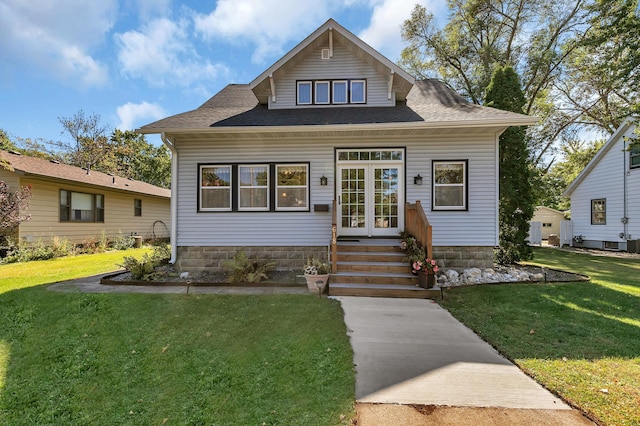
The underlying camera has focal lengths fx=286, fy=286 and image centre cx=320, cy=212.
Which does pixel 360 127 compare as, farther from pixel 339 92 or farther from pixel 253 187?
pixel 253 187

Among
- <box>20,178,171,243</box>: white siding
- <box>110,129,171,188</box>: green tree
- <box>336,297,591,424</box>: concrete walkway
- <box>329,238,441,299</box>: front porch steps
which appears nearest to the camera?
<box>336,297,591,424</box>: concrete walkway

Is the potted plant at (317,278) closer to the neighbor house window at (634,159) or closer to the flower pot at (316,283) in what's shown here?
the flower pot at (316,283)

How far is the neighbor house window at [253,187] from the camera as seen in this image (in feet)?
25.3

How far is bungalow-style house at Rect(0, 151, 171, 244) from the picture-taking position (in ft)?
33.4

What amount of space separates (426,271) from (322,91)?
19.3 ft

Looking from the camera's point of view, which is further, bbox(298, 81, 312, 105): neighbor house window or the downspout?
bbox(298, 81, 312, 105): neighbor house window

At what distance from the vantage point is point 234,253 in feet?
24.9

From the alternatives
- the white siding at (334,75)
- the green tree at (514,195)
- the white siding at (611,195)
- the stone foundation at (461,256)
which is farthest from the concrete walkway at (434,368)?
the white siding at (611,195)

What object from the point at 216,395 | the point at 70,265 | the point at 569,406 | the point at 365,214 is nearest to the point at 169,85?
the point at 70,265

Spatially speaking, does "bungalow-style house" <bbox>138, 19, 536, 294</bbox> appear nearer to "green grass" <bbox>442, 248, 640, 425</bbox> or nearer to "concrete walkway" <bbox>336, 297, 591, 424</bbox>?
"green grass" <bbox>442, 248, 640, 425</bbox>

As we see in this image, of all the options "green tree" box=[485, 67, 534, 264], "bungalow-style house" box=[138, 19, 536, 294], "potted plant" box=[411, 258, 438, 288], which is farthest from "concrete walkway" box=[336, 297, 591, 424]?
"green tree" box=[485, 67, 534, 264]

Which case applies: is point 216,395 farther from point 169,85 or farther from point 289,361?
point 169,85

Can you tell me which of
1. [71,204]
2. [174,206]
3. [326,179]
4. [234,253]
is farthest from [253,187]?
[71,204]

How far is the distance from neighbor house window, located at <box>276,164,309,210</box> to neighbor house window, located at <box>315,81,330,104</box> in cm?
232
